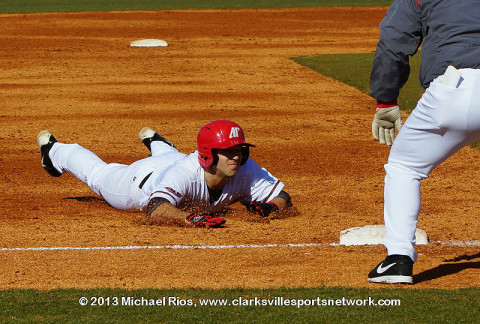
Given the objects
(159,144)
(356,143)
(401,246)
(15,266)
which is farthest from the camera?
(356,143)

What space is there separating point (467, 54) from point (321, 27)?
67.6ft

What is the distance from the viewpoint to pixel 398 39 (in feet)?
15.3

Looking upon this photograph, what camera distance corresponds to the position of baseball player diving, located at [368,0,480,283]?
439cm

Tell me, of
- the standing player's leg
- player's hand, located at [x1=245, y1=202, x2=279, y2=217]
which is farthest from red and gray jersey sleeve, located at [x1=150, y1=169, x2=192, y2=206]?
the standing player's leg

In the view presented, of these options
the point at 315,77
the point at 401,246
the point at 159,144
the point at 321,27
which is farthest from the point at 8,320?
the point at 321,27

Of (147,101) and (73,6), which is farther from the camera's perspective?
(73,6)

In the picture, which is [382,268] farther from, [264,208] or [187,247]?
[264,208]

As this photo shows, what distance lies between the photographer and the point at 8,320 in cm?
437

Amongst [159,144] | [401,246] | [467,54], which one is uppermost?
[467,54]

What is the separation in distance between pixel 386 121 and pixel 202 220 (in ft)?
6.66

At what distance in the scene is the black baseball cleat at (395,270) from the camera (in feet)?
15.6

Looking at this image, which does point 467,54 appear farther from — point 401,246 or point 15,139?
point 15,139

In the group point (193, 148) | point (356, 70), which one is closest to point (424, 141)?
point (193, 148)

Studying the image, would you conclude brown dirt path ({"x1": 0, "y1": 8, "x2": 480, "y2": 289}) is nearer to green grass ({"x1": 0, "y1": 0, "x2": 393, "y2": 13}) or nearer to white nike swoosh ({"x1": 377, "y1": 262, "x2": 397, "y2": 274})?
white nike swoosh ({"x1": 377, "y1": 262, "x2": 397, "y2": 274})
